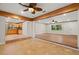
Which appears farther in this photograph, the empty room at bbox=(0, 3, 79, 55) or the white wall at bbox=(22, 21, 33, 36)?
the white wall at bbox=(22, 21, 33, 36)

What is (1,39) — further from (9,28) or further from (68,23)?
(68,23)

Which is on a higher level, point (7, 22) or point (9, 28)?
→ point (7, 22)

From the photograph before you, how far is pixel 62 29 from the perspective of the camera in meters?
1.89

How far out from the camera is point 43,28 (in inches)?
81.6

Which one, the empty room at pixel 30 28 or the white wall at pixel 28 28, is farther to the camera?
the white wall at pixel 28 28

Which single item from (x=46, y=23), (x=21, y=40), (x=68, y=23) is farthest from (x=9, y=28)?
(x=68, y=23)

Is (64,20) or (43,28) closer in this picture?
(64,20)

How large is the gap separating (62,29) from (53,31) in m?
0.20
